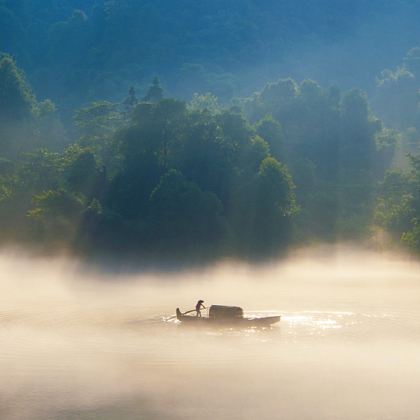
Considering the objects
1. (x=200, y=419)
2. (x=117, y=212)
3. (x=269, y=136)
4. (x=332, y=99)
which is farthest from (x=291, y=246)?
(x=200, y=419)

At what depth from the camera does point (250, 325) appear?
5653 centimetres

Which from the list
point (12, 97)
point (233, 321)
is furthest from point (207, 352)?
point (12, 97)

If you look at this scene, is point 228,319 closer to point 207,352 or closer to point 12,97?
point 207,352

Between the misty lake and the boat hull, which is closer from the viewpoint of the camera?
the misty lake

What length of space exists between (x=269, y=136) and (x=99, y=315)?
7676 centimetres

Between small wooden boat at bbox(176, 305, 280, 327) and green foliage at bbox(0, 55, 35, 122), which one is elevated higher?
green foliage at bbox(0, 55, 35, 122)

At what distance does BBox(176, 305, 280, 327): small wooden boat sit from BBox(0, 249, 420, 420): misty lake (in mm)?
808

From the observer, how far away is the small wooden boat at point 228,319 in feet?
185

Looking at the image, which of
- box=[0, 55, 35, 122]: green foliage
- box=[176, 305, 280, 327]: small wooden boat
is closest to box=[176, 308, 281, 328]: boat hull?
box=[176, 305, 280, 327]: small wooden boat

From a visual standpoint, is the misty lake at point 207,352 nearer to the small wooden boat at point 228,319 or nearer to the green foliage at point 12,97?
the small wooden boat at point 228,319

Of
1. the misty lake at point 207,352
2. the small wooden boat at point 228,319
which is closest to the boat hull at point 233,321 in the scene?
the small wooden boat at point 228,319

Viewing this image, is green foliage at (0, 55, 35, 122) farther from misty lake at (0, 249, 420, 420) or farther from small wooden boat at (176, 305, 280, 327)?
small wooden boat at (176, 305, 280, 327)

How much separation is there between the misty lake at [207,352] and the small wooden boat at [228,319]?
2.65 ft

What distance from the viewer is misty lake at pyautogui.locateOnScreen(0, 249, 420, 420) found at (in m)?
39.3
